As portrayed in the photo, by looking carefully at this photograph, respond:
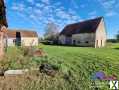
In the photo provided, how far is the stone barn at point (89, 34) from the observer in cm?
3428

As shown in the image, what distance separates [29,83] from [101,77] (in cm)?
374

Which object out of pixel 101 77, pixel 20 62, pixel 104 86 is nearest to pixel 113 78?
pixel 101 77

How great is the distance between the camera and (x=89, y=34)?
35.2 metres

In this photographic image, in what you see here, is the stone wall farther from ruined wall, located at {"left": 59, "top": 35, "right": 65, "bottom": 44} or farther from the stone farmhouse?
the stone farmhouse

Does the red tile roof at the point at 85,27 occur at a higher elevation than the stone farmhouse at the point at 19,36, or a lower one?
higher

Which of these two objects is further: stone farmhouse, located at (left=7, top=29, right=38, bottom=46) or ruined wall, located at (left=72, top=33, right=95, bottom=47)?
stone farmhouse, located at (left=7, top=29, right=38, bottom=46)

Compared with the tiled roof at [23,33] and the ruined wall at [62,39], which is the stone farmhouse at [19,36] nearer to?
the tiled roof at [23,33]

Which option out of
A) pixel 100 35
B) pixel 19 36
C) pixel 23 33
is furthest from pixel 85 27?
pixel 19 36

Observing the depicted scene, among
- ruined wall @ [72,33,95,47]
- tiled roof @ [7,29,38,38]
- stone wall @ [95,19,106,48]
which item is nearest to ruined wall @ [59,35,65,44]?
ruined wall @ [72,33,95,47]

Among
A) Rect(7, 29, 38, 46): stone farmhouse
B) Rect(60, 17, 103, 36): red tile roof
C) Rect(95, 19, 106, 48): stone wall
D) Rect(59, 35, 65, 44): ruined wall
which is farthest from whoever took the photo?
Rect(59, 35, 65, 44): ruined wall

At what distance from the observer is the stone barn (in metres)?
Answer: 34.3

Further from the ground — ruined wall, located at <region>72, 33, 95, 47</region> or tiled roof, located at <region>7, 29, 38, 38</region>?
tiled roof, located at <region>7, 29, 38, 38</region>

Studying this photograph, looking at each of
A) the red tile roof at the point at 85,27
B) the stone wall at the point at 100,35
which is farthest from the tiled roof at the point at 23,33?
the stone wall at the point at 100,35

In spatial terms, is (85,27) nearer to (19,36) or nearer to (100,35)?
(100,35)
